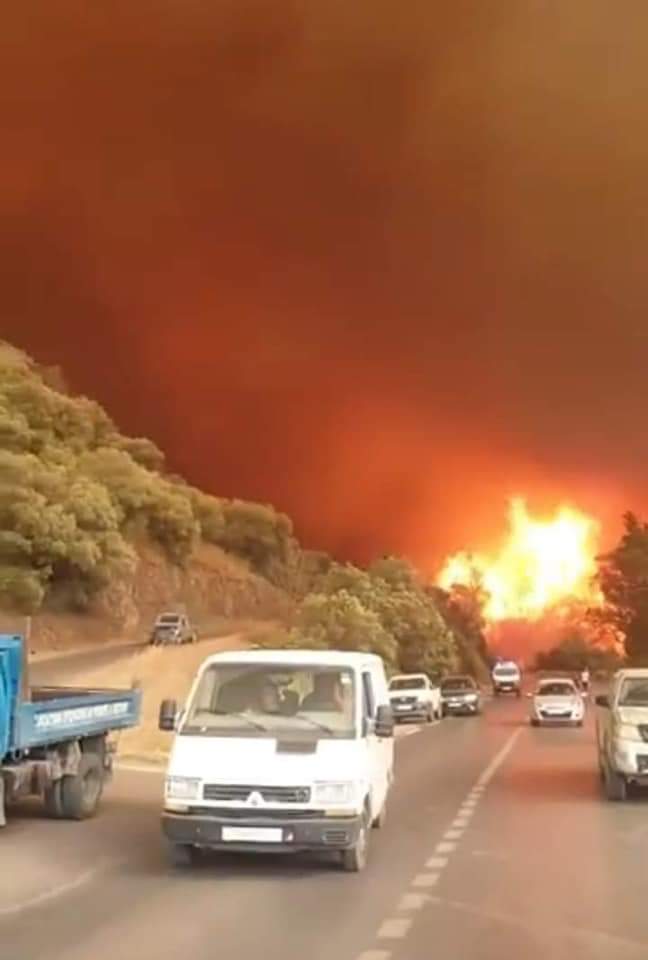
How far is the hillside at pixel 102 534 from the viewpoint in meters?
66.5

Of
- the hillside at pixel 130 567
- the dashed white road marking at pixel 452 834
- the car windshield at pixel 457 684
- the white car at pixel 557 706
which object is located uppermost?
the hillside at pixel 130 567

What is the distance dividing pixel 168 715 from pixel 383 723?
210cm

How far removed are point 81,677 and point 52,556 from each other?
13.8 meters

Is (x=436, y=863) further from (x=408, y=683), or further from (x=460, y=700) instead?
(x=460, y=700)

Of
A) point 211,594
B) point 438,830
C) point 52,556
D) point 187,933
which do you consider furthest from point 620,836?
point 211,594

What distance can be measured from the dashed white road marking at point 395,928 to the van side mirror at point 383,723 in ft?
13.5

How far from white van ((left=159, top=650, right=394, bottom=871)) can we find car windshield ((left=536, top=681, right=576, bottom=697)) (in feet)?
126

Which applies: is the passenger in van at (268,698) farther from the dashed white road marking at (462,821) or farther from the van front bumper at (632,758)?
the van front bumper at (632,758)

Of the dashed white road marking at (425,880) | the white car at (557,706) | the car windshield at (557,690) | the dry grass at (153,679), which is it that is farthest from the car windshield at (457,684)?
the dashed white road marking at (425,880)

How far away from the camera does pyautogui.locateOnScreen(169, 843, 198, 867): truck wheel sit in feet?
49.6

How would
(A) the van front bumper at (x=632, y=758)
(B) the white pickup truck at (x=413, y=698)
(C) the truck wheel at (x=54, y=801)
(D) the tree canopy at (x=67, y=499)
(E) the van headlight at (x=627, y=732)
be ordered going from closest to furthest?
(C) the truck wheel at (x=54, y=801) → (A) the van front bumper at (x=632, y=758) → (E) the van headlight at (x=627, y=732) → (B) the white pickup truck at (x=413, y=698) → (D) the tree canopy at (x=67, y=499)

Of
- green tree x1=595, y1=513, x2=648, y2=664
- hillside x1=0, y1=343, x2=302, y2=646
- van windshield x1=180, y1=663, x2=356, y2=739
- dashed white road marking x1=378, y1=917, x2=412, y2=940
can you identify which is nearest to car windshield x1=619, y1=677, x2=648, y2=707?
van windshield x1=180, y1=663, x2=356, y2=739

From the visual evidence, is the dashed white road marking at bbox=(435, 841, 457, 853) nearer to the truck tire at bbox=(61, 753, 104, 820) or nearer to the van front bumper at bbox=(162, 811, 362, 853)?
the van front bumper at bbox=(162, 811, 362, 853)

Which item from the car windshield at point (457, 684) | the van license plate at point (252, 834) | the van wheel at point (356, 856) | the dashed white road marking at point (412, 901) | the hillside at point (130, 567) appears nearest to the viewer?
the dashed white road marking at point (412, 901)
